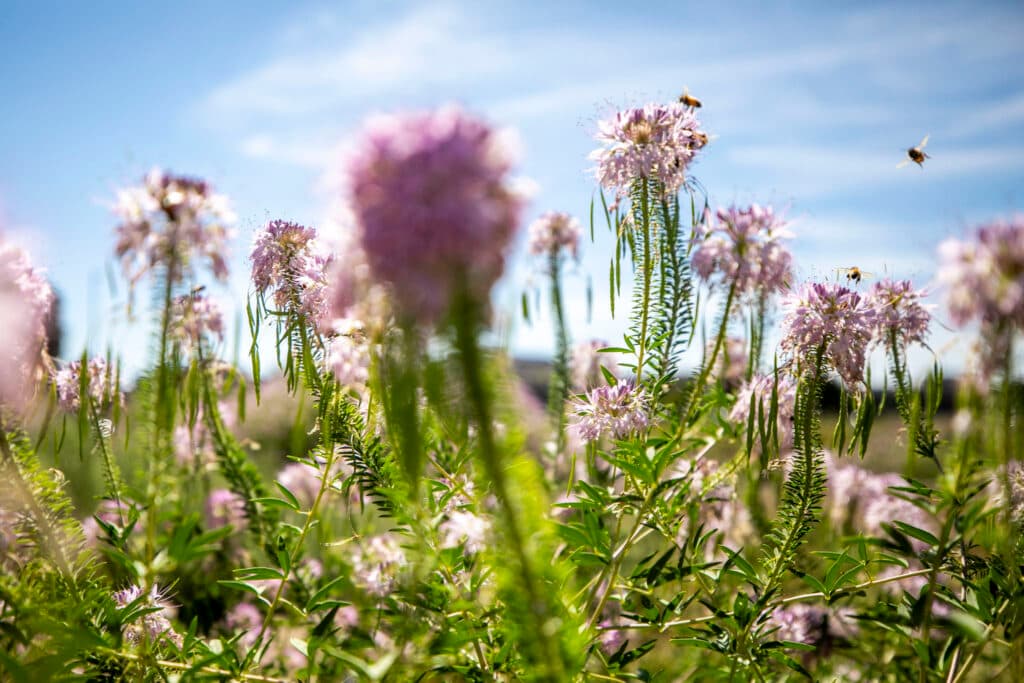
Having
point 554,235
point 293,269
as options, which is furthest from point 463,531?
point 554,235

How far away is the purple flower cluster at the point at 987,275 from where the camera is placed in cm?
140

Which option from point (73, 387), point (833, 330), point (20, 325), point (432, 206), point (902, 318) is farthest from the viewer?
point (73, 387)

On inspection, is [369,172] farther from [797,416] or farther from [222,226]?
[797,416]

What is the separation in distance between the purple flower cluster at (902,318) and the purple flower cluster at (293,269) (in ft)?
6.70

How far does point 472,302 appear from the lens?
116cm

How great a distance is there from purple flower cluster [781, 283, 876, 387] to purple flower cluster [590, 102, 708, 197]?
68 cm

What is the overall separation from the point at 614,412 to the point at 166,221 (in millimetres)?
1873

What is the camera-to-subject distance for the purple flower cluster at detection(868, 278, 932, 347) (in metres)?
2.39

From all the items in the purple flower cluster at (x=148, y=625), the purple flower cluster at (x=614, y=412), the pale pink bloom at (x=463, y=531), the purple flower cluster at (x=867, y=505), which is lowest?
the purple flower cluster at (x=867, y=505)

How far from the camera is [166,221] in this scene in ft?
5.32

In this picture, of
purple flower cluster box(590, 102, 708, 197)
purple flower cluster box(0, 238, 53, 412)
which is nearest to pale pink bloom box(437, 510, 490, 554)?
purple flower cluster box(590, 102, 708, 197)

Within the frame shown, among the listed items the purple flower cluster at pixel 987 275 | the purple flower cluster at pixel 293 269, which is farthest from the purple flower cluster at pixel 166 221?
the purple flower cluster at pixel 987 275

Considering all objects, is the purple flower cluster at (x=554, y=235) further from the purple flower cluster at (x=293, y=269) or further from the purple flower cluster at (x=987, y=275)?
the purple flower cluster at (x=987, y=275)

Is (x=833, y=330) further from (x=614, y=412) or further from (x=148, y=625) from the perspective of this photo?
(x=148, y=625)
